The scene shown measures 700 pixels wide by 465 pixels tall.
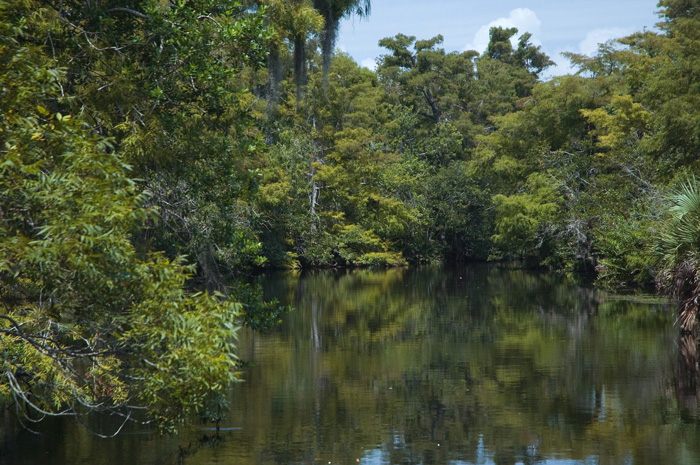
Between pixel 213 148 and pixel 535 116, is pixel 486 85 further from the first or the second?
pixel 213 148

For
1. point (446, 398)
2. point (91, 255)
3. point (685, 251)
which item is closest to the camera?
point (91, 255)

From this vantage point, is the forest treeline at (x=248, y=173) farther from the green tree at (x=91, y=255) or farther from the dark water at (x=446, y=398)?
the dark water at (x=446, y=398)

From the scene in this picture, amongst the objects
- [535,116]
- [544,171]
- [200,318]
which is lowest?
[200,318]

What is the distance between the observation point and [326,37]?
3170 cm

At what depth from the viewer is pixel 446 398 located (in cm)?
1319

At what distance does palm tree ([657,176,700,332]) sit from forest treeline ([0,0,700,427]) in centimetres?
5

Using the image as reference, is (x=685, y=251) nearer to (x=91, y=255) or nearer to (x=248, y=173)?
(x=248, y=173)

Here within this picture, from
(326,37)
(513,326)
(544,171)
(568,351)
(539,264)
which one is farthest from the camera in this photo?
(539,264)

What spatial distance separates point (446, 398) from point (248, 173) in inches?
189

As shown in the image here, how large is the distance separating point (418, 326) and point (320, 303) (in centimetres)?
648

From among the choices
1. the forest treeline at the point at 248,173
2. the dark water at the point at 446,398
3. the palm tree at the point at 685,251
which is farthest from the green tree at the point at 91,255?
the palm tree at the point at 685,251

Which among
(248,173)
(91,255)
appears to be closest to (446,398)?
(248,173)

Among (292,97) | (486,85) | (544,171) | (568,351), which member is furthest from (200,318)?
(486,85)

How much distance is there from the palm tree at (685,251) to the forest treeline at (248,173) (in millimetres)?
51
